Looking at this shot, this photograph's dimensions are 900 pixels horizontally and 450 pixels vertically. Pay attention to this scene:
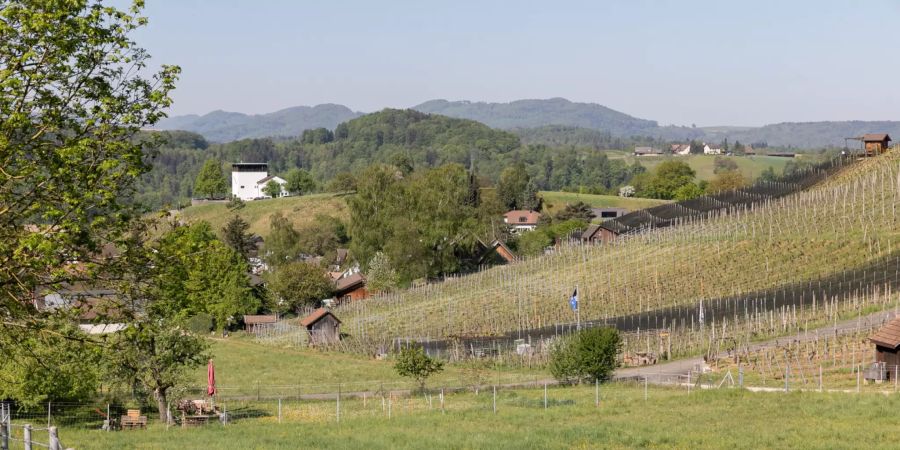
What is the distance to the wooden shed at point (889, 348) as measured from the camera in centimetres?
4141

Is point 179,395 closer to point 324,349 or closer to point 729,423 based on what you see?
point 729,423

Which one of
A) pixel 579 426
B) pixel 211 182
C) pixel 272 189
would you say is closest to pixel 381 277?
pixel 579 426

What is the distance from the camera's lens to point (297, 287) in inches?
3590

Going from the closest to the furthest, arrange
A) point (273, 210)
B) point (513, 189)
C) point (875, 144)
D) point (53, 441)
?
1. point (53, 441)
2. point (875, 144)
3. point (513, 189)
4. point (273, 210)

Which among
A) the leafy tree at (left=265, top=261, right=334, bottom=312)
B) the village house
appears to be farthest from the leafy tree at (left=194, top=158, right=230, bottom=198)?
the leafy tree at (left=265, top=261, right=334, bottom=312)

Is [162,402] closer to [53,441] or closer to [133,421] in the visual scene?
[133,421]

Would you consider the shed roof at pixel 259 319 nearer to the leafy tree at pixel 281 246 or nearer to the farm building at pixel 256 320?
the farm building at pixel 256 320

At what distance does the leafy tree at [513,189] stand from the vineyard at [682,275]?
2963 inches

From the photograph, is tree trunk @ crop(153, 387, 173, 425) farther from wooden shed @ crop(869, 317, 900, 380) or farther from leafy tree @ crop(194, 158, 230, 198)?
leafy tree @ crop(194, 158, 230, 198)

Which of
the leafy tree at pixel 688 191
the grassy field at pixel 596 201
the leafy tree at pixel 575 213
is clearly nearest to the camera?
the leafy tree at pixel 575 213

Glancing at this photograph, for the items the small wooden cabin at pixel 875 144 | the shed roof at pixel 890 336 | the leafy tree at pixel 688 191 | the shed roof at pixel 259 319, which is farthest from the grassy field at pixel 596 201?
the shed roof at pixel 890 336

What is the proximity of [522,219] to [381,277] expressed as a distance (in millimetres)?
66605

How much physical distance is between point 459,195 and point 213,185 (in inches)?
3767

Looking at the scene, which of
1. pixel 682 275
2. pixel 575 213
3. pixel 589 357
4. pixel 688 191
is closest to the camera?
pixel 589 357
